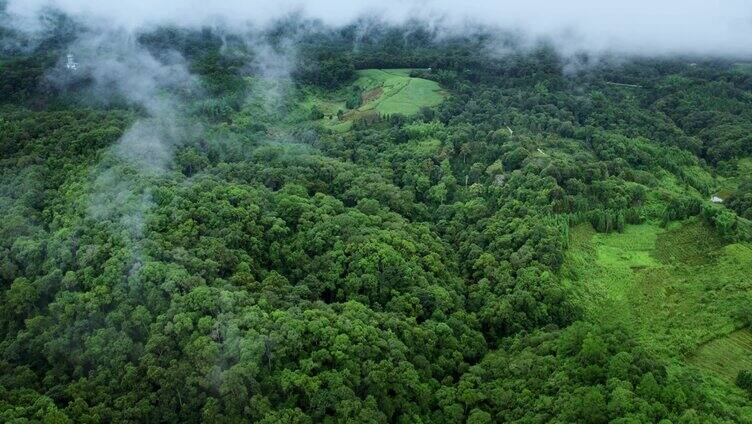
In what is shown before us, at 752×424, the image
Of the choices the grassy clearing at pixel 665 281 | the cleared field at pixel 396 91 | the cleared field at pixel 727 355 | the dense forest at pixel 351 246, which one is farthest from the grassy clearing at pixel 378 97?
the cleared field at pixel 727 355

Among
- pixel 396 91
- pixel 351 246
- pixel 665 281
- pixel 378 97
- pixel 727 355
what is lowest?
pixel 727 355

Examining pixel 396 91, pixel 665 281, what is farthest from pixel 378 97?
pixel 665 281

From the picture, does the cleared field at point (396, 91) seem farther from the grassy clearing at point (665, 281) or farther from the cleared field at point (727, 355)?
the cleared field at point (727, 355)

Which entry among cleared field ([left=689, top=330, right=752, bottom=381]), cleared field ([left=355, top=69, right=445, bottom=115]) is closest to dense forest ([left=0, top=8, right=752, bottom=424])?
cleared field ([left=689, top=330, right=752, bottom=381])

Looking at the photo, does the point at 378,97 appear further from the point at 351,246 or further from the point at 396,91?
the point at 351,246

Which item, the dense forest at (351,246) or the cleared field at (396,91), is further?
the cleared field at (396,91)

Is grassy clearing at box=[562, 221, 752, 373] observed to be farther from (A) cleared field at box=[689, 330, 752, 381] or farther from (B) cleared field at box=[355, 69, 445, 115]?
(B) cleared field at box=[355, 69, 445, 115]
